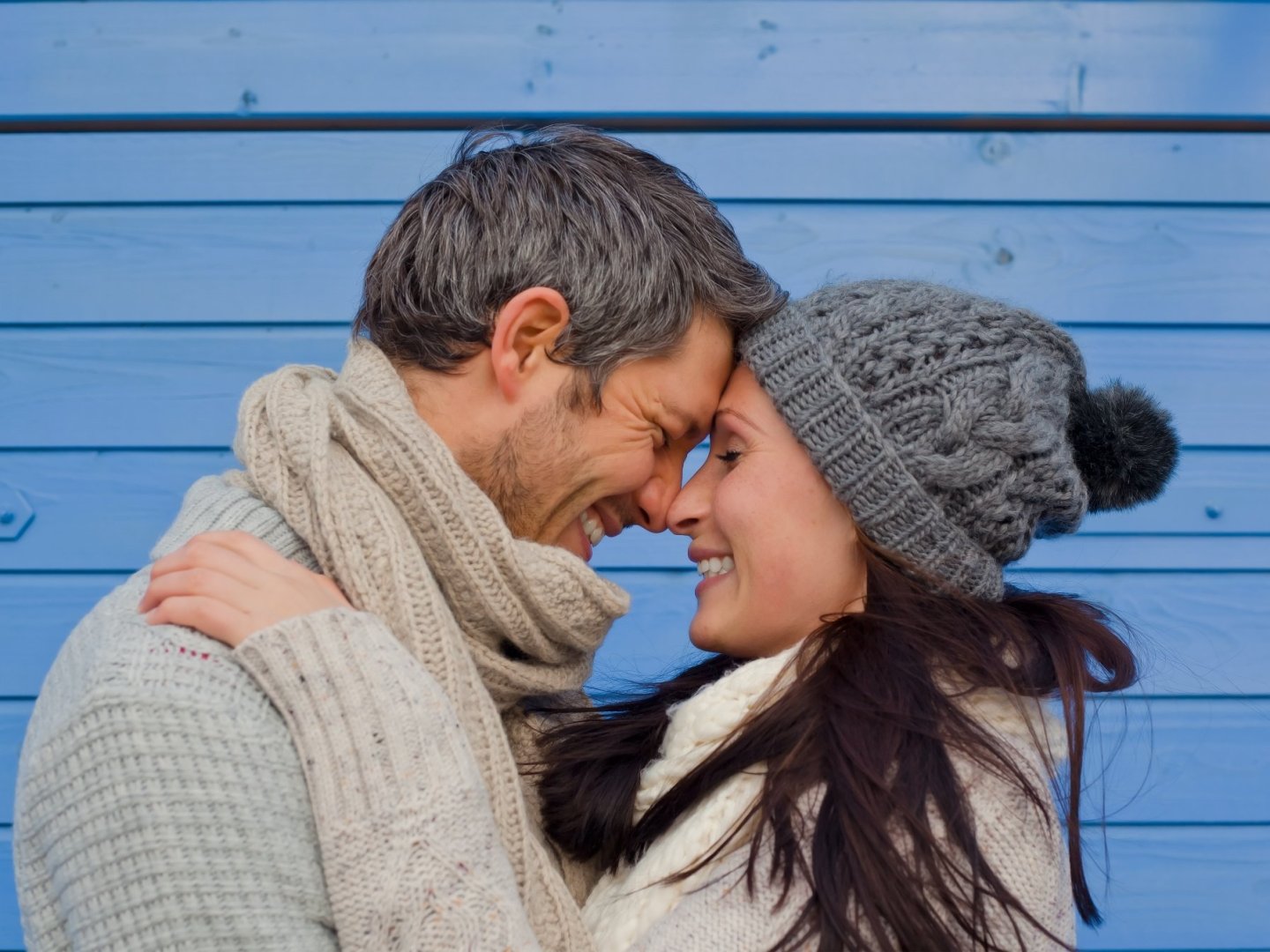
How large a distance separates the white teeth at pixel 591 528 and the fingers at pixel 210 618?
2.70 feet

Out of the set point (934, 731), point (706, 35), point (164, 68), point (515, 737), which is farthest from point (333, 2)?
point (934, 731)

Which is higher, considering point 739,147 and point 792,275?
point 739,147

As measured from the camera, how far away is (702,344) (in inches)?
76.8

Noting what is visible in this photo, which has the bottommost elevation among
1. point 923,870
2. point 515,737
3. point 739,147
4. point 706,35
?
point 515,737

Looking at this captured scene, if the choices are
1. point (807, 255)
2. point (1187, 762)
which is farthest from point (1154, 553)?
point (807, 255)

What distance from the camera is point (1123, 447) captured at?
1.84 metres

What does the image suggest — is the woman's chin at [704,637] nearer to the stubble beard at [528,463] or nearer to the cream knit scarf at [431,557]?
the cream knit scarf at [431,557]

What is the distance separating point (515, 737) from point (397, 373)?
667 millimetres

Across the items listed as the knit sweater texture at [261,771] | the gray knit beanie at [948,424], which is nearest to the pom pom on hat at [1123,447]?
the gray knit beanie at [948,424]

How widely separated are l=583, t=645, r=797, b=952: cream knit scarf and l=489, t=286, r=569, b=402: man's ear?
59 centimetres

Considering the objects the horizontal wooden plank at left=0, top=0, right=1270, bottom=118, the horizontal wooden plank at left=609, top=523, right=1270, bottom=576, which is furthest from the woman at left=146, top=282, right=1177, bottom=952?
the horizontal wooden plank at left=0, top=0, right=1270, bottom=118

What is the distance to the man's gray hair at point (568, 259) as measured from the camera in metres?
1.82

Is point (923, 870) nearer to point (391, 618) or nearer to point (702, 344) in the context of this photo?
point (391, 618)

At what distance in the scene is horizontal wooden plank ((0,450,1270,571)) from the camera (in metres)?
2.59
